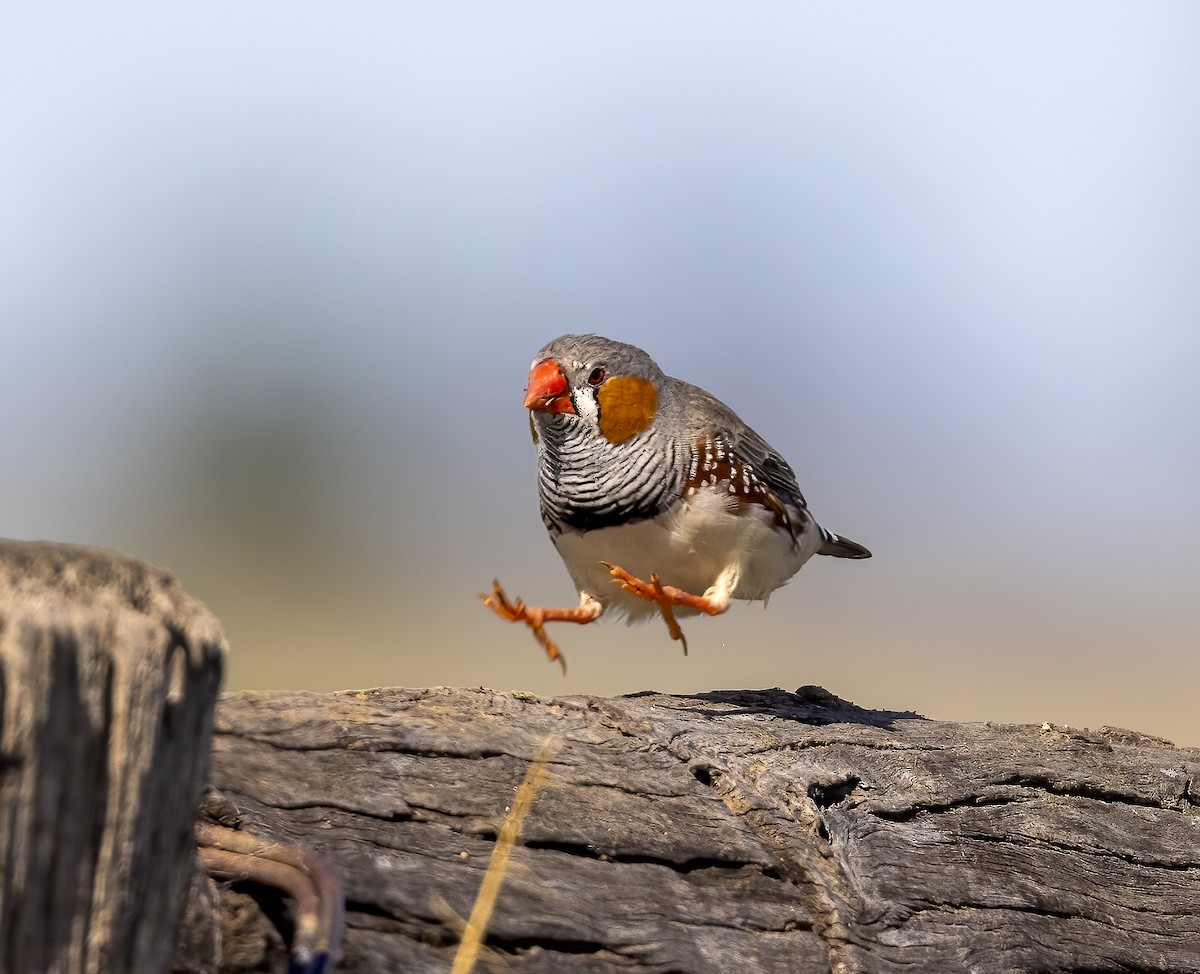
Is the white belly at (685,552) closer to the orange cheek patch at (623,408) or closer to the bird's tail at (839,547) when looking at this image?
the orange cheek patch at (623,408)

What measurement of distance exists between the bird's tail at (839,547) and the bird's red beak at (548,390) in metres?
1.53

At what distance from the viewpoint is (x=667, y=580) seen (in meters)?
4.80

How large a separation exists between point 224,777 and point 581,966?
26.2 inches

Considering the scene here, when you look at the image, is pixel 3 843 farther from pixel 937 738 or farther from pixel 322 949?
pixel 937 738

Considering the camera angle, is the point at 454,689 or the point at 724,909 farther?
the point at 454,689

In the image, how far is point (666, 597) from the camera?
4352 millimetres

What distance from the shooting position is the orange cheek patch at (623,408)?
464 centimetres

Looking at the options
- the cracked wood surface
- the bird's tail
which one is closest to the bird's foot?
the cracked wood surface

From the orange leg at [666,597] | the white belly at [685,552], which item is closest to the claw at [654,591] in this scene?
the orange leg at [666,597]

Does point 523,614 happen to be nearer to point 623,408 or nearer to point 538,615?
point 538,615

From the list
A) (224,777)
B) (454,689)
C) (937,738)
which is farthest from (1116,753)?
(224,777)

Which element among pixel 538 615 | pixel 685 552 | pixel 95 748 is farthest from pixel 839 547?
pixel 95 748

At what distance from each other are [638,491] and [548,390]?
0.47m

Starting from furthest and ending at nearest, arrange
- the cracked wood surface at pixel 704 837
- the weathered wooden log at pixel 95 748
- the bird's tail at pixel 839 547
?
the bird's tail at pixel 839 547 → the cracked wood surface at pixel 704 837 → the weathered wooden log at pixel 95 748
